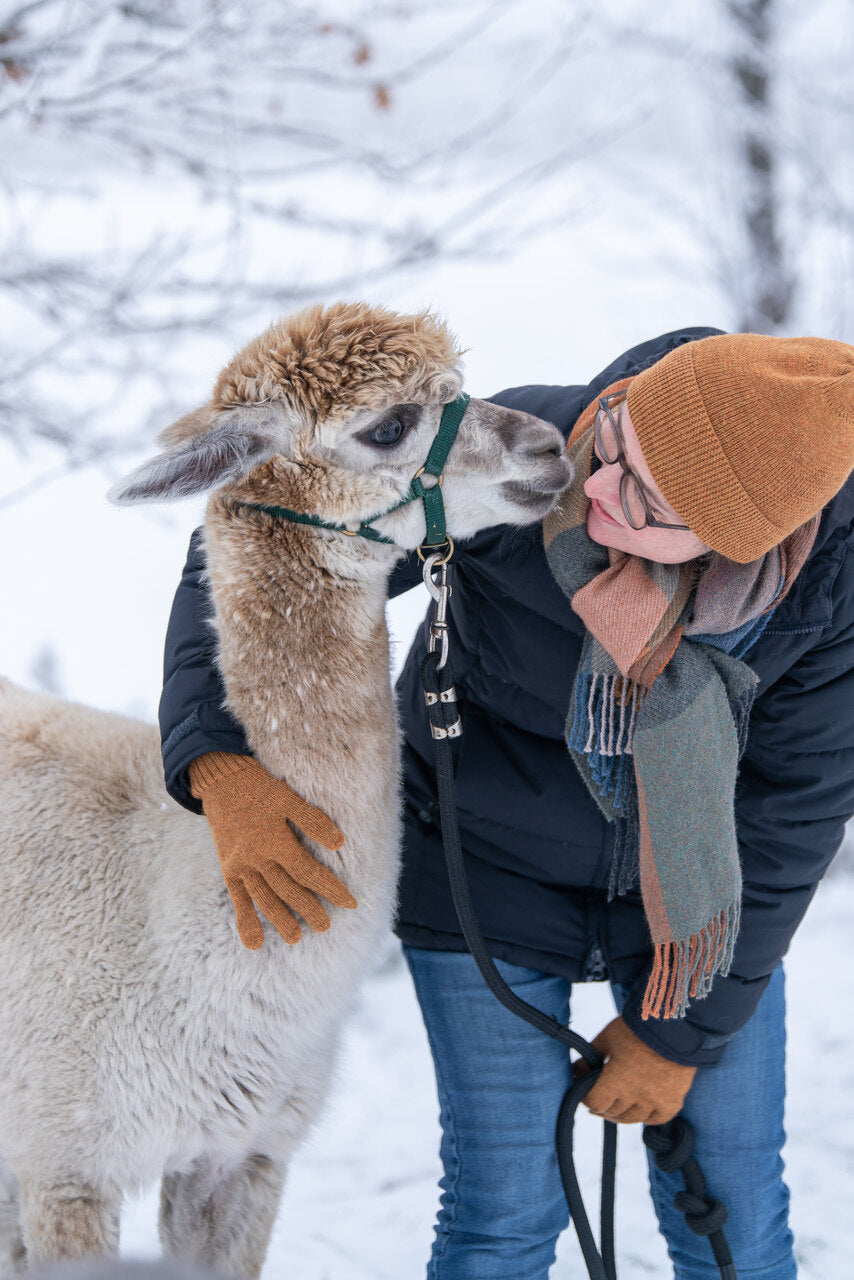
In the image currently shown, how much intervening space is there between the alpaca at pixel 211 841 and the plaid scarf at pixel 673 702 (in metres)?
0.18

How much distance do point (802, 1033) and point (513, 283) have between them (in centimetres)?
598

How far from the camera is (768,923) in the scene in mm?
1647

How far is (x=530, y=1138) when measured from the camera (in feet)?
5.43

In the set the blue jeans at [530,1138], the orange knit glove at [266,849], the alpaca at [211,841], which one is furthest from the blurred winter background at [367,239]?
the orange knit glove at [266,849]

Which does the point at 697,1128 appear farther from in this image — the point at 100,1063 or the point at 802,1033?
the point at 802,1033

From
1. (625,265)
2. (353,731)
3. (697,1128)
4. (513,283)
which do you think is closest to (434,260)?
(353,731)

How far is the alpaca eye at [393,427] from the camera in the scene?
4.95 ft

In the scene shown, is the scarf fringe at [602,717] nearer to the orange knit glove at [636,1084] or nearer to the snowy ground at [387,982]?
the orange knit glove at [636,1084]

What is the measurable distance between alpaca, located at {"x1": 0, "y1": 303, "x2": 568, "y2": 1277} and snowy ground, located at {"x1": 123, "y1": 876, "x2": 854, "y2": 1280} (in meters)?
0.39

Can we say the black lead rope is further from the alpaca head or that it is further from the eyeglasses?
the eyeglasses

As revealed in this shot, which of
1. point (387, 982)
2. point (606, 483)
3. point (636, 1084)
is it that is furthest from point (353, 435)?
point (387, 982)

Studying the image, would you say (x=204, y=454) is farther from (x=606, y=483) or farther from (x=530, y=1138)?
(x=530, y=1138)

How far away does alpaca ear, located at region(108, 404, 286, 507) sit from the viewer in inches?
55.6

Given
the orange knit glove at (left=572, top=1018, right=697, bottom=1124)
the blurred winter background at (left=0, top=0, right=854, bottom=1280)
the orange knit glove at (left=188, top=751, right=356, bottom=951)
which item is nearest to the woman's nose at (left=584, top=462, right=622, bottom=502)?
the orange knit glove at (left=188, top=751, right=356, bottom=951)
